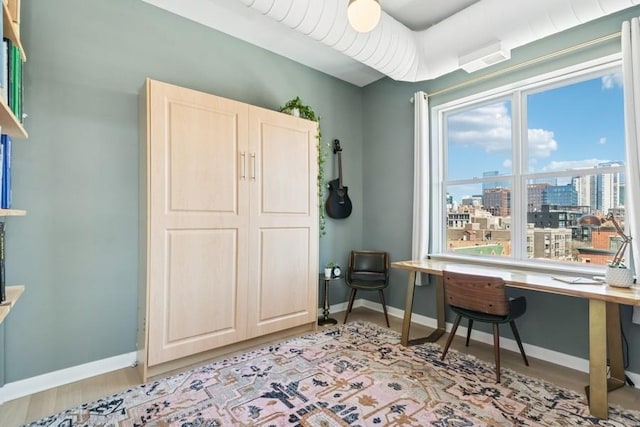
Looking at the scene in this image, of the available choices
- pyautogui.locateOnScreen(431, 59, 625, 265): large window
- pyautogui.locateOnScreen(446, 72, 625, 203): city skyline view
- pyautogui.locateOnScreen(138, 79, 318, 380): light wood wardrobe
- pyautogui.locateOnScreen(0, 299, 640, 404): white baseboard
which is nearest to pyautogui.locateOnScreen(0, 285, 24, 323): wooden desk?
pyautogui.locateOnScreen(138, 79, 318, 380): light wood wardrobe

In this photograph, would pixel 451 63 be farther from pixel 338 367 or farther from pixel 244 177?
pixel 338 367

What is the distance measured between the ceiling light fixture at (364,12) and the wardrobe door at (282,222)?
1.31 meters

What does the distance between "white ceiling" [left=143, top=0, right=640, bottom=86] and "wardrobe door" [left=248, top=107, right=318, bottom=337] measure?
2.57 feet

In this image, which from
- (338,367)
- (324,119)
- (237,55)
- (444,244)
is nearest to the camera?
(338,367)

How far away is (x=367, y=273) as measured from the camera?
3.51m

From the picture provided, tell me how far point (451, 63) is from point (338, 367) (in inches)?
101

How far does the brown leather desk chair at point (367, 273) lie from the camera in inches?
131

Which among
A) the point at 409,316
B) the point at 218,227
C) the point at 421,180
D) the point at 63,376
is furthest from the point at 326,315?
the point at 63,376

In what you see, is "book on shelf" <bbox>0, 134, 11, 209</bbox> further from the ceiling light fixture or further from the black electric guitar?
the black electric guitar

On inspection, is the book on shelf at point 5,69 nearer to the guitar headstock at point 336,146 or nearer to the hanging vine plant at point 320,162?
the hanging vine plant at point 320,162

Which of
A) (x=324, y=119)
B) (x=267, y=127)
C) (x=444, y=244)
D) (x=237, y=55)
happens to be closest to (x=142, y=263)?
(x=267, y=127)

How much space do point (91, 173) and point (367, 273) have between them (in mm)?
2660

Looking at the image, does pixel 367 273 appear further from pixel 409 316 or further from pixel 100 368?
pixel 100 368

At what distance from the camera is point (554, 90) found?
2.63m
